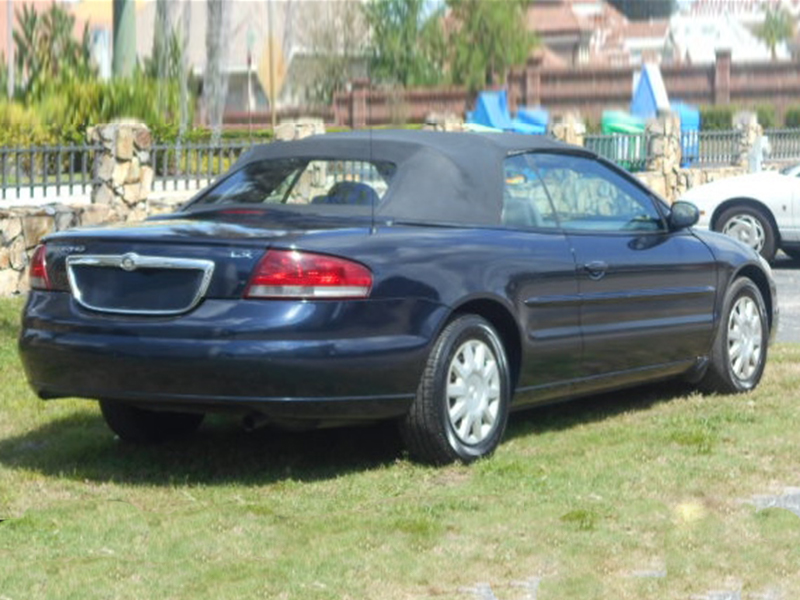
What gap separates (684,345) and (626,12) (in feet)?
12.4

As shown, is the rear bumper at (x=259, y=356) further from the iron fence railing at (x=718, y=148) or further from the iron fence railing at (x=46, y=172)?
the iron fence railing at (x=718, y=148)

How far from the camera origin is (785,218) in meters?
19.6

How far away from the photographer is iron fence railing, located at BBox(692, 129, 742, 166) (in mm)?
32312

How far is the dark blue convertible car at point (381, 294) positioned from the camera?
703 centimetres

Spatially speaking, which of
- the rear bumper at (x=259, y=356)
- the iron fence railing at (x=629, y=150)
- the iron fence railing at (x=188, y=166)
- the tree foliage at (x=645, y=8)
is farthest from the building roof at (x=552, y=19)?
the iron fence railing at (x=629, y=150)

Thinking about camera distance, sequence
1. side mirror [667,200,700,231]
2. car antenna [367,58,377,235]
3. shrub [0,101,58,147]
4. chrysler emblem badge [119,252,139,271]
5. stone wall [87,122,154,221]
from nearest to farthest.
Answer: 1. car antenna [367,58,377,235]
2. chrysler emblem badge [119,252,139,271]
3. side mirror [667,200,700,231]
4. stone wall [87,122,154,221]
5. shrub [0,101,58,147]

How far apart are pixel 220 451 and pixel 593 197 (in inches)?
85.8

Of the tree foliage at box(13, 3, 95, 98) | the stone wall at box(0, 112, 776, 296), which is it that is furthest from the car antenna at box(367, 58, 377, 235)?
the tree foliage at box(13, 3, 95, 98)

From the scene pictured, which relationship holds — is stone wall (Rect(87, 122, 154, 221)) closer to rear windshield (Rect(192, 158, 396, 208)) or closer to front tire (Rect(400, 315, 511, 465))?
rear windshield (Rect(192, 158, 396, 208))

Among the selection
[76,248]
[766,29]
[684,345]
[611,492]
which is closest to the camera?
[766,29]

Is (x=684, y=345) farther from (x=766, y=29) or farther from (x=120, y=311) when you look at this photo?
(x=766, y=29)

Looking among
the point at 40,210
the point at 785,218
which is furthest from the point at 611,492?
the point at 785,218

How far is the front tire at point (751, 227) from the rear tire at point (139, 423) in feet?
39.9

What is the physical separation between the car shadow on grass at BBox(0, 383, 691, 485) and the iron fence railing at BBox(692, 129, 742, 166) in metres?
23.7
